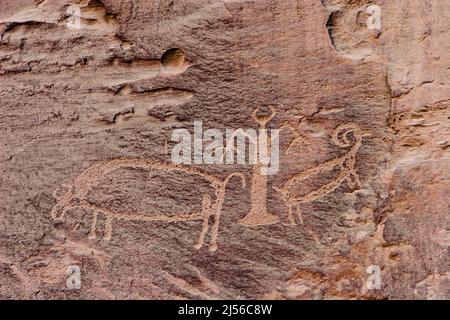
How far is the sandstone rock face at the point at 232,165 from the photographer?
124 inches

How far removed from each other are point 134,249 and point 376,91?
138cm

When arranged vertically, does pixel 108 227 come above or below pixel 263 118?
below

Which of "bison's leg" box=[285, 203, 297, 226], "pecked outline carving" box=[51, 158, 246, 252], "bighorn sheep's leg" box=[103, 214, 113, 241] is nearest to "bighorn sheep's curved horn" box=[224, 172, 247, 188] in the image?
"pecked outline carving" box=[51, 158, 246, 252]

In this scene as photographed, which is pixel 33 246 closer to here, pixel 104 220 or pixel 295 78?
pixel 104 220

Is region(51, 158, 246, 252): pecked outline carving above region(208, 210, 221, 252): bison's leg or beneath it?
above

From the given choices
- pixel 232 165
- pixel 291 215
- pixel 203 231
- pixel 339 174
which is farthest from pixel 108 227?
pixel 339 174

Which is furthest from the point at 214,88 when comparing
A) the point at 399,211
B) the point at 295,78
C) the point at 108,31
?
the point at 399,211

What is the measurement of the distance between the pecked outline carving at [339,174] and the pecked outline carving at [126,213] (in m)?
0.23

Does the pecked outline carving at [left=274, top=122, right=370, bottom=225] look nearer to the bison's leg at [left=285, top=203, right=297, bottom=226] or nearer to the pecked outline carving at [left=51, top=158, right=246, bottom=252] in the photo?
the bison's leg at [left=285, top=203, right=297, bottom=226]

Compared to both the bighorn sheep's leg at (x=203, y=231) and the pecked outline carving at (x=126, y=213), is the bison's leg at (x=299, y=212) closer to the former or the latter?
the pecked outline carving at (x=126, y=213)

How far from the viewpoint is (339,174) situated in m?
3.18

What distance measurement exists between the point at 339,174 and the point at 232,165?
0.51 meters

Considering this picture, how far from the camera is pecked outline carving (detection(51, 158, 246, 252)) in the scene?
10.4ft

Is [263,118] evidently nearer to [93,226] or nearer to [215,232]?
[215,232]
